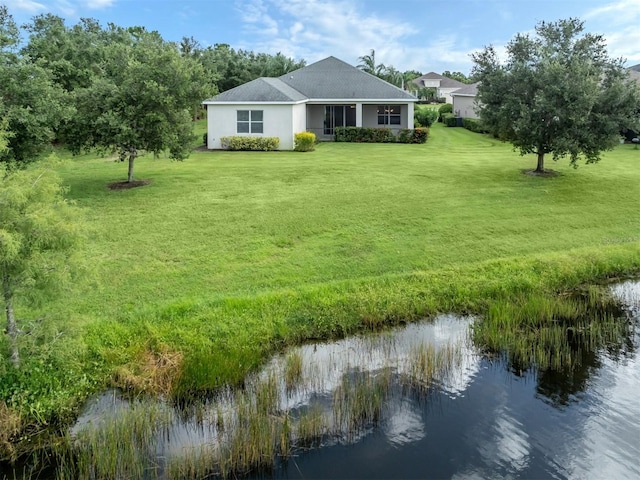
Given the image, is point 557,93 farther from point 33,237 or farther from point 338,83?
point 338,83

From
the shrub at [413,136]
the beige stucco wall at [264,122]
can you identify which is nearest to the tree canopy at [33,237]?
the beige stucco wall at [264,122]

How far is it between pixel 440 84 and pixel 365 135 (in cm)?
6213

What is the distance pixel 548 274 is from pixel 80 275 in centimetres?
940

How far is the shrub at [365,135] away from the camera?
33.8m

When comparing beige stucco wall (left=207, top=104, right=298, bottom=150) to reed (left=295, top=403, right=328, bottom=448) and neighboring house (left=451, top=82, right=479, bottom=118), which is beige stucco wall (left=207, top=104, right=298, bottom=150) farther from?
reed (left=295, top=403, right=328, bottom=448)

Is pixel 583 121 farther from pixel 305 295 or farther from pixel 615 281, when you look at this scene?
pixel 305 295

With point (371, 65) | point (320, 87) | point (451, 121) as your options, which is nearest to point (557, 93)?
point (320, 87)

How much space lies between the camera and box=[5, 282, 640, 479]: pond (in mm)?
6391

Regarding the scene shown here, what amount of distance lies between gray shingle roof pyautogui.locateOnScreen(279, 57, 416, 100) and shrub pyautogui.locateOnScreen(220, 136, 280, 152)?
19.8 feet

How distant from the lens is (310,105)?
35.3 m

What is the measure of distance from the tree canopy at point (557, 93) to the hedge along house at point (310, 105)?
487 inches

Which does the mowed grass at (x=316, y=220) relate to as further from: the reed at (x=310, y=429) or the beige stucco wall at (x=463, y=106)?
the beige stucco wall at (x=463, y=106)

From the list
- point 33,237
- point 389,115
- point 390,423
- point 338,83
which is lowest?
point 390,423

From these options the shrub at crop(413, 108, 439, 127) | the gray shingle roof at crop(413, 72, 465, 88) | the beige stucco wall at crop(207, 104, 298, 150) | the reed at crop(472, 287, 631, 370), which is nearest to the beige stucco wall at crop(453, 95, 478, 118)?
the shrub at crop(413, 108, 439, 127)
